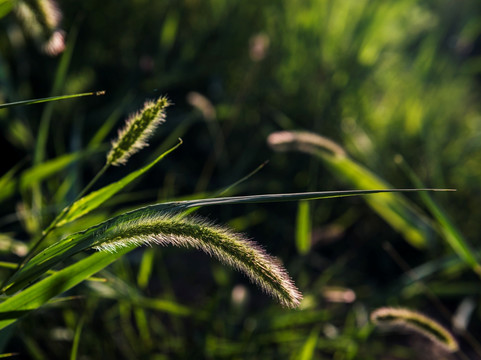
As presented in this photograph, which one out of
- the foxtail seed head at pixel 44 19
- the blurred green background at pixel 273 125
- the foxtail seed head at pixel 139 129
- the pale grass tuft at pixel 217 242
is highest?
the foxtail seed head at pixel 44 19

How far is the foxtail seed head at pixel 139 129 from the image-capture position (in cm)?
90

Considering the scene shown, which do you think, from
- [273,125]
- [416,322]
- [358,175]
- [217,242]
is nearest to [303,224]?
[358,175]

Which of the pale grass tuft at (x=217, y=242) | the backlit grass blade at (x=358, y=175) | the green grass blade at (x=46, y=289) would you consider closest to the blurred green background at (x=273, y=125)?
the backlit grass blade at (x=358, y=175)

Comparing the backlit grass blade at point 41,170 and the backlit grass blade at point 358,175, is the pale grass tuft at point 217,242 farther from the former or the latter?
the backlit grass blade at point 41,170

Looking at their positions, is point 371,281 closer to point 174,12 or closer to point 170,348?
point 170,348

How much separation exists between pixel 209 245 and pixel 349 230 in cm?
239

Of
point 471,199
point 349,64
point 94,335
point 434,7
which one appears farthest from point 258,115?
point 434,7

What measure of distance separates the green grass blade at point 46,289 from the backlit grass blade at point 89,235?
22mm

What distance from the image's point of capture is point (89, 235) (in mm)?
823

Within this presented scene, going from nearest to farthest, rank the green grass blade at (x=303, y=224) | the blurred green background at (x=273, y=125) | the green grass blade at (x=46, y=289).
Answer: the green grass blade at (x=46, y=289), the green grass blade at (x=303, y=224), the blurred green background at (x=273, y=125)

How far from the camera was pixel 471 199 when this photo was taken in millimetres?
3012

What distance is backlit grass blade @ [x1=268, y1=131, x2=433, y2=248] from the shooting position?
1452 mm

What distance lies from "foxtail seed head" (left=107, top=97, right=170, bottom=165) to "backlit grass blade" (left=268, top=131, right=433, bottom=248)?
57 cm

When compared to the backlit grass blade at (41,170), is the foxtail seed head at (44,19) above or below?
above
